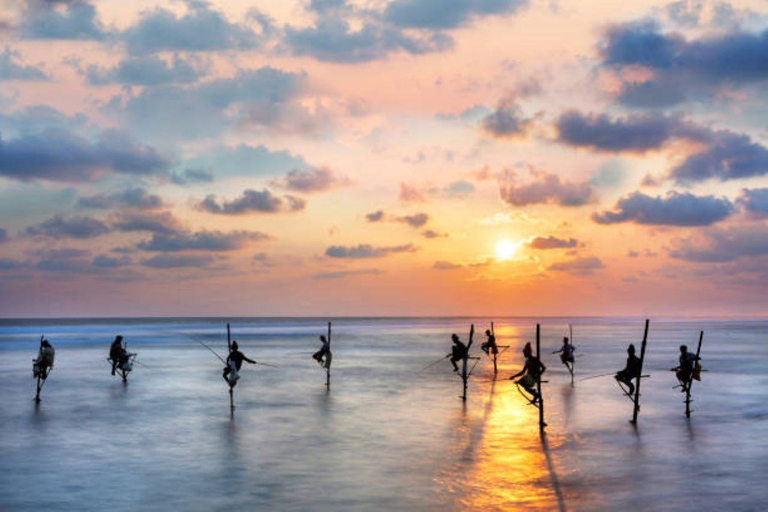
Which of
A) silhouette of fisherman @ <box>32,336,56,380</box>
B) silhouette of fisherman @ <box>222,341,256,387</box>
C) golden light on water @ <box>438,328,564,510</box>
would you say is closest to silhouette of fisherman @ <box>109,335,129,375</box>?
silhouette of fisherman @ <box>32,336,56,380</box>

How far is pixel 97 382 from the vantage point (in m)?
46.8

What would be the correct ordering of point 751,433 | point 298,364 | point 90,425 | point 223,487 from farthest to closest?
point 298,364, point 90,425, point 751,433, point 223,487

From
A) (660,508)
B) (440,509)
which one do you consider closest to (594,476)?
(660,508)

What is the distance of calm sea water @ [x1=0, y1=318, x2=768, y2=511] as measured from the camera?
61.1 ft

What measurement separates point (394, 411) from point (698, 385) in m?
20.8

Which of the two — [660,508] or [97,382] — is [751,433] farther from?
[97,382]

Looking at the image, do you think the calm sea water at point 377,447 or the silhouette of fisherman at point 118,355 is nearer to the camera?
the calm sea water at point 377,447

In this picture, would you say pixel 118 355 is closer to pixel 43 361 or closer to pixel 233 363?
pixel 43 361

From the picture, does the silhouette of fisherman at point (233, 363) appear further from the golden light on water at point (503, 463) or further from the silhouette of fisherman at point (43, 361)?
the golden light on water at point (503, 463)

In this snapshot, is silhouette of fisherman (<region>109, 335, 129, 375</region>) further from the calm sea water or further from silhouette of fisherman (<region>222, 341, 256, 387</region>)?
silhouette of fisherman (<region>222, 341, 256, 387</region>)

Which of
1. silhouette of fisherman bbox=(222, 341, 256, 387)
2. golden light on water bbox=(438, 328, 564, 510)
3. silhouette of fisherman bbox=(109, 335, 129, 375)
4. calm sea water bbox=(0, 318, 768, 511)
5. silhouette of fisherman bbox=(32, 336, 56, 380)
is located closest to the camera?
golden light on water bbox=(438, 328, 564, 510)

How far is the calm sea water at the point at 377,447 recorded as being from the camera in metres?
18.6

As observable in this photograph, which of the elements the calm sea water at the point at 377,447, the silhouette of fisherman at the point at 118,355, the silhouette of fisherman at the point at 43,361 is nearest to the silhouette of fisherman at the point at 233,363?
the calm sea water at the point at 377,447

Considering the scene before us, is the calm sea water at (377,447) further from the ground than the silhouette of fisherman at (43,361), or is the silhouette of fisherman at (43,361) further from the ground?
the silhouette of fisherman at (43,361)
